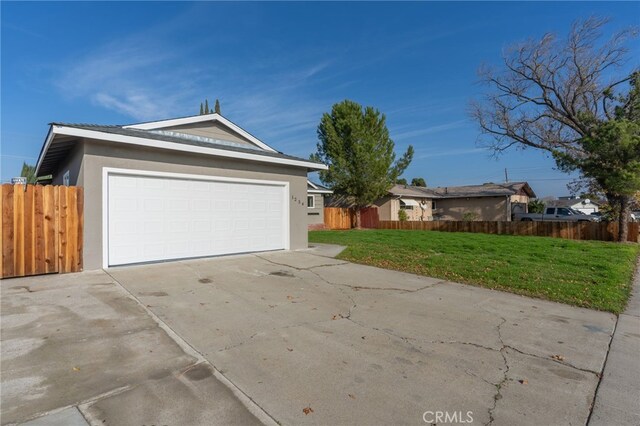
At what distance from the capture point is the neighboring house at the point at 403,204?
28688 millimetres

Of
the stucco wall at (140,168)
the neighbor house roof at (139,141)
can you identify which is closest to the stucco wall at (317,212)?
the neighbor house roof at (139,141)

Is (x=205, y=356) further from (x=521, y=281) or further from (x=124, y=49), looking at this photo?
(x=124, y=49)

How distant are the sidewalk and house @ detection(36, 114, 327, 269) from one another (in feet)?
27.7

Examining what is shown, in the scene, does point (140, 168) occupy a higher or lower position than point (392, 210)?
higher

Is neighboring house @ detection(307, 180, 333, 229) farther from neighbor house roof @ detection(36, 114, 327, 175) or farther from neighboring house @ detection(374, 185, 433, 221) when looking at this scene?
neighbor house roof @ detection(36, 114, 327, 175)

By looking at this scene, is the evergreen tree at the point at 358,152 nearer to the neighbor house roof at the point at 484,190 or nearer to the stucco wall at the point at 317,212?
the stucco wall at the point at 317,212

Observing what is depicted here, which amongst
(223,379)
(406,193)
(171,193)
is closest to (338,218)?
(406,193)

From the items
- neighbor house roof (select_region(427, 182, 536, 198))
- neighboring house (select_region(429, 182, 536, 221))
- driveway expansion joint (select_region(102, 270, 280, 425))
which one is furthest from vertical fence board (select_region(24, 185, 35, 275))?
neighbor house roof (select_region(427, 182, 536, 198))

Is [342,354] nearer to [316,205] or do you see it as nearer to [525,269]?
[525,269]

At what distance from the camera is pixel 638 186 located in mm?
14219

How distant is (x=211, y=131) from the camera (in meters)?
13.5

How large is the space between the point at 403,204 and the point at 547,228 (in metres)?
11.8

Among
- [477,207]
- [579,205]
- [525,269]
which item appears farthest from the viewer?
[579,205]

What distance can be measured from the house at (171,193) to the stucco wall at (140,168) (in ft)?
0.07
